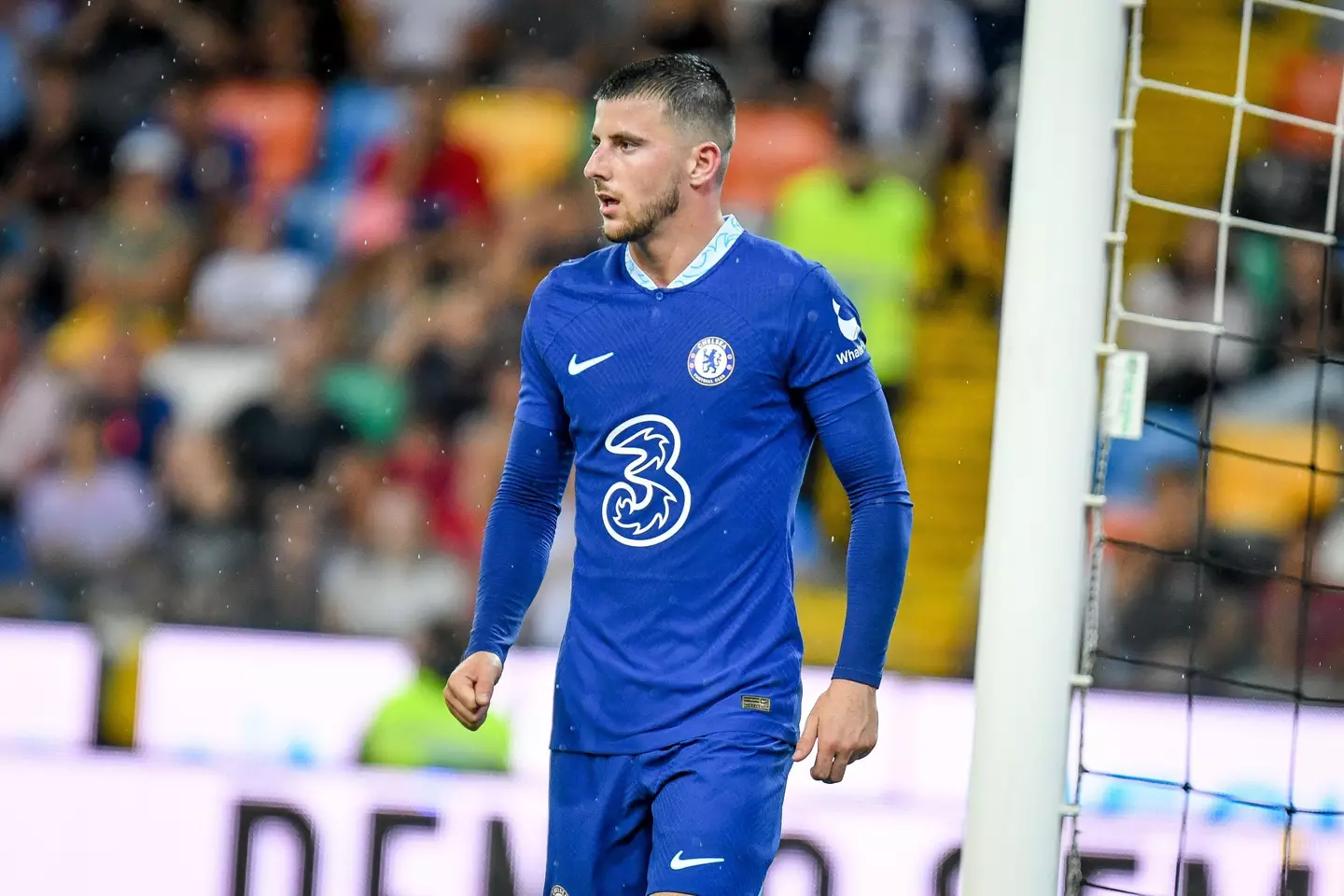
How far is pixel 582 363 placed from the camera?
2621 mm

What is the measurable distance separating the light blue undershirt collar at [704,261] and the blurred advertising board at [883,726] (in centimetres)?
281

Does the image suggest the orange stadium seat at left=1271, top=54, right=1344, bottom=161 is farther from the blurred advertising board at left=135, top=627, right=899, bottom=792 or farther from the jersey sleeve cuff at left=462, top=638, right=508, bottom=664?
the jersey sleeve cuff at left=462, top=638, right=508, bottom=664

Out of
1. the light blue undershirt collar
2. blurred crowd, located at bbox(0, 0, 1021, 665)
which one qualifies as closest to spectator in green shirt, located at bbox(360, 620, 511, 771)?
blurred crowd, located at bbox(0, 0, 1021, 665)

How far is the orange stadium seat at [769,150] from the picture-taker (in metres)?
6.82

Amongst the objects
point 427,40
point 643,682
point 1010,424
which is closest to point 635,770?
point 643,682

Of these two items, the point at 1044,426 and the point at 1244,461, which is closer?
the point at 1044,426

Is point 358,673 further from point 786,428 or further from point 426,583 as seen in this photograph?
point 786,428

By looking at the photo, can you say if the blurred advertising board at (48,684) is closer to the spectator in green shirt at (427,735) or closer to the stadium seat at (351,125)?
the spectator in green shirt at (427,735)

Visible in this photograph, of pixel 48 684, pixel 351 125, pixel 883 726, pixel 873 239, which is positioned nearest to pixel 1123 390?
pixel 883 726

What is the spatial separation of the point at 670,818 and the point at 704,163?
991 millimetres

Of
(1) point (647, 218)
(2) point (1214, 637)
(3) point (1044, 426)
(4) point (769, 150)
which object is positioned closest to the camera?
(1) point (647, 218)

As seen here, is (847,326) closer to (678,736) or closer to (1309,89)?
(678,736)

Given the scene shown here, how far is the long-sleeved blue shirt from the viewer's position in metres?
2.46

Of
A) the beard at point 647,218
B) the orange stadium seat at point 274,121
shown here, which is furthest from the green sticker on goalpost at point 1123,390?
the orange stadium seat at point 274,121
